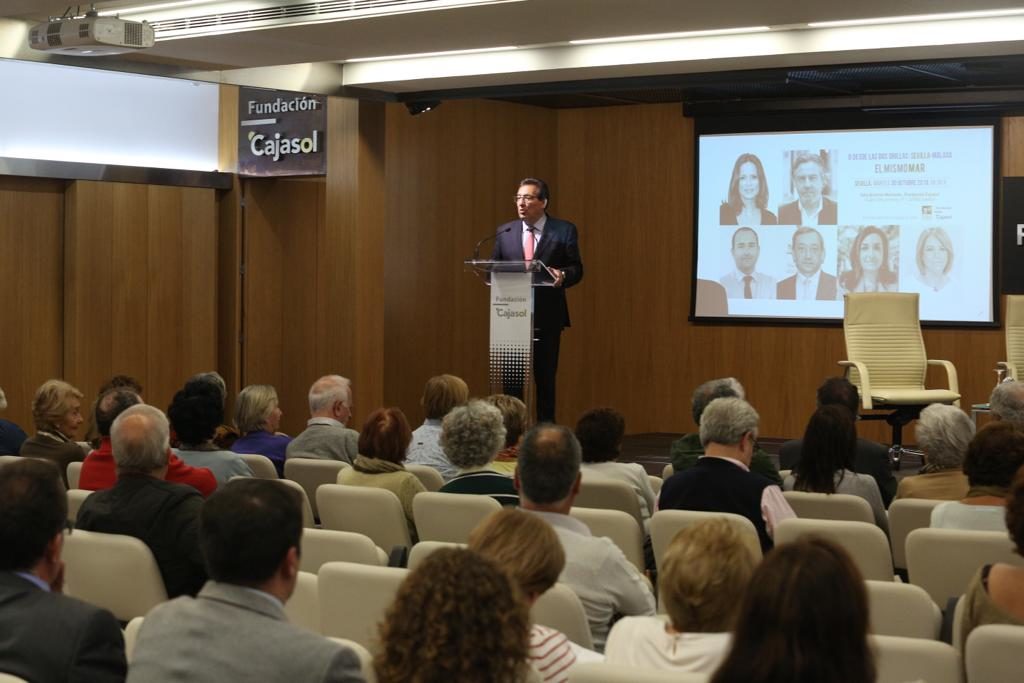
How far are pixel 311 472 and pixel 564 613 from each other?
273 centimetres

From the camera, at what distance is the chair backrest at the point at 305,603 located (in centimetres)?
335

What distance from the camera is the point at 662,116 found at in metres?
12.2

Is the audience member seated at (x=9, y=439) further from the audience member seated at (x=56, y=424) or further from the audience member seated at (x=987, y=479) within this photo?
the audience member seated at (x=987, y=479)

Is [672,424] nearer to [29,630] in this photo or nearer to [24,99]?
[24,99]

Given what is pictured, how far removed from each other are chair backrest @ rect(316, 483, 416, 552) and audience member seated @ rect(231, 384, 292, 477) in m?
1.51

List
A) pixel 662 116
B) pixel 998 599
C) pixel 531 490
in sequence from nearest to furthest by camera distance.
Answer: pixel 998 599
pixel 531 490
pixel 662 116

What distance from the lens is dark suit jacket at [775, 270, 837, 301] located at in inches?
454

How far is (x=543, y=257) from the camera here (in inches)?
326

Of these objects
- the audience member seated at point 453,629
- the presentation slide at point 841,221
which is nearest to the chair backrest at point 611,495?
the audience member seated at point 453,629

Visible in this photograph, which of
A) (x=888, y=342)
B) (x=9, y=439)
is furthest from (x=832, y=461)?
(x=888, y=342)

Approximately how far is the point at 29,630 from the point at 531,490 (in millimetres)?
1544

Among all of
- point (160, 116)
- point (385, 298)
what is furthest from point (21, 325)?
point (385, 298)

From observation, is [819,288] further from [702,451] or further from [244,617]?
[244,617]

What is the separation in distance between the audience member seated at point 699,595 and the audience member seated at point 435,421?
11.1ft
